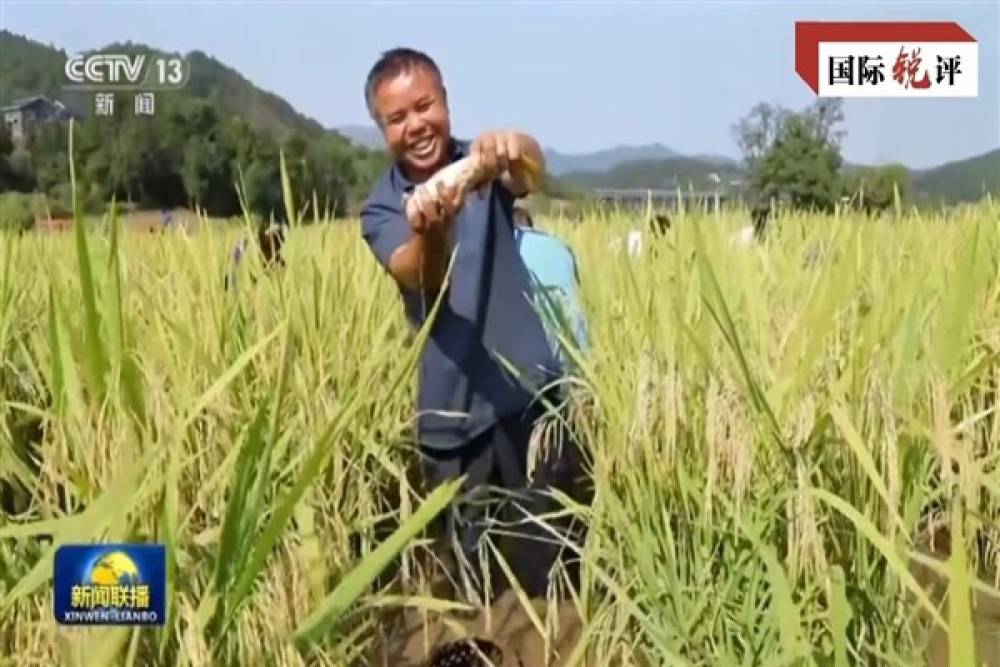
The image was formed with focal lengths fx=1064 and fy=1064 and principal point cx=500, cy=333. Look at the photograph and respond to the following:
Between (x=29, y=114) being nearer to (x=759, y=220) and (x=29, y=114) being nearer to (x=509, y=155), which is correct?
(x=509, y=155)

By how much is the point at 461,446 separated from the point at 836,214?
525mm

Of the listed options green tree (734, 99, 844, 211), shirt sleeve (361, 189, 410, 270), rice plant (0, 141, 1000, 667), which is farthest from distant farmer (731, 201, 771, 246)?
shirt sleeve (361, 189, 410, 270)

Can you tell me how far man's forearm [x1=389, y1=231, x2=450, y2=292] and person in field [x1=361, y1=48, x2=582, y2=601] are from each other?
32 millimetres

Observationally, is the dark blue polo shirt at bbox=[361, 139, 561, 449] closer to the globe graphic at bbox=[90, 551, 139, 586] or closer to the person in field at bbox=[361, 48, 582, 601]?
the person in field at bbox=[361, 48, 582, 601]

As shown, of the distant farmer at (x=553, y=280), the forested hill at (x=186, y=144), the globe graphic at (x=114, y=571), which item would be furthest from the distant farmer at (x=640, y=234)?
the globe graphic at (x=114, y=571)

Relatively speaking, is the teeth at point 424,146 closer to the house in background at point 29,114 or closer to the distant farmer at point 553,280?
the distant farmer at point 553,280

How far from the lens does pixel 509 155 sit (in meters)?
0.94

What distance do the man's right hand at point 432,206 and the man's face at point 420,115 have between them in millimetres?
150

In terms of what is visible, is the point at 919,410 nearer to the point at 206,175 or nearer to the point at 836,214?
the point at 836,214

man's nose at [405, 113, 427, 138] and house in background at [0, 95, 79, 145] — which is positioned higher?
house in background at [0, 95, 79, 145]

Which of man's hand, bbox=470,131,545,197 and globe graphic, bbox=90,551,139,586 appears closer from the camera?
globe graphic, bbox=90,551,139,586

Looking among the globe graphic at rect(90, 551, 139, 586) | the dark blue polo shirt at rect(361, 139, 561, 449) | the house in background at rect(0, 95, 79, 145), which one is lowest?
the globe graphic at rect(90, 551, 139, 586)

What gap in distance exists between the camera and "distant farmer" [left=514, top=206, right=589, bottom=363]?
1070 mm

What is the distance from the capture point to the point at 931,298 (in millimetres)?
1060
